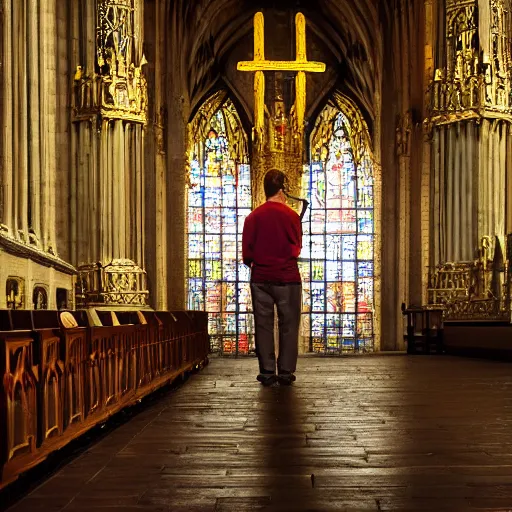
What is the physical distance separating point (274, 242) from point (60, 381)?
4.10 meters

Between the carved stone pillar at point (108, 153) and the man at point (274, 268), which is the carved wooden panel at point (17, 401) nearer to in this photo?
the man at point (274, 268)

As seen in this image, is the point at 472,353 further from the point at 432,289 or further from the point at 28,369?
the point at 28,369

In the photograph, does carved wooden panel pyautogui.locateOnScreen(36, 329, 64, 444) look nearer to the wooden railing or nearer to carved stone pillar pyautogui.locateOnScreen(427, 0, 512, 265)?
the wooden railing

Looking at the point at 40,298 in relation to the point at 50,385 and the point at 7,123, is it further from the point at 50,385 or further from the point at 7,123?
the point at 50,385

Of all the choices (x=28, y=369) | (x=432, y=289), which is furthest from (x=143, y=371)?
(x=432, y=289)

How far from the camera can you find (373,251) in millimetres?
32344

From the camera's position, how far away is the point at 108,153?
15953 mm

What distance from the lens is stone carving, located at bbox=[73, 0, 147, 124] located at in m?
15.6

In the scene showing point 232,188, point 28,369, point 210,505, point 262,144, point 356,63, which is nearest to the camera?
point 210,505

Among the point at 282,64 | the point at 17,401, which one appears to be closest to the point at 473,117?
the point at 282,64

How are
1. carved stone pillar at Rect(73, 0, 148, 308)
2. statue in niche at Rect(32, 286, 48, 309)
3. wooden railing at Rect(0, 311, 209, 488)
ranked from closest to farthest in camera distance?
wooden railing at Rect(0, 311, 209, 488) → statue in niche at Rect(32, 286, 48, 309) → carved stone pillar at Rect(73, 0, 148, 308)

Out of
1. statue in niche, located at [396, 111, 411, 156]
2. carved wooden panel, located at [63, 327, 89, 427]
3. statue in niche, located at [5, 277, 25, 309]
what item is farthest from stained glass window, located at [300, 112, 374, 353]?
carved wooden panel, located at [63, 327, 89, 427]

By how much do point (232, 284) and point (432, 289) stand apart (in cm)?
1556

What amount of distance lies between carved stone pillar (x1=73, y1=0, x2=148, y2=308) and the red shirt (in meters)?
7.70
